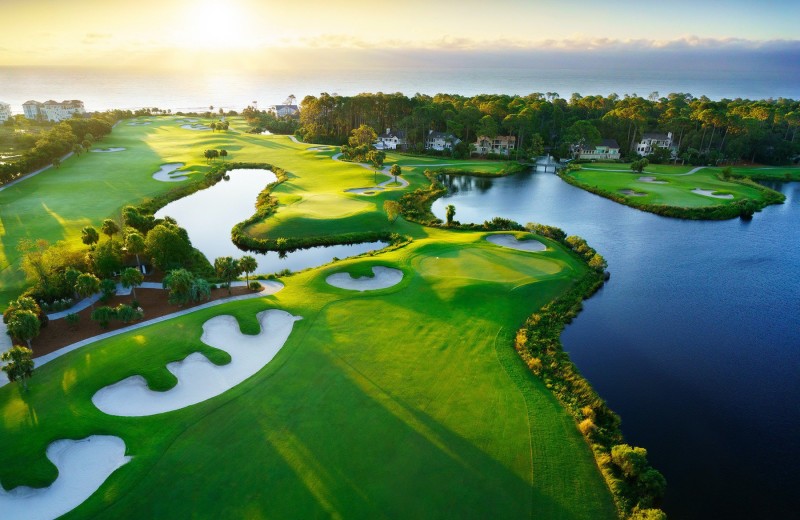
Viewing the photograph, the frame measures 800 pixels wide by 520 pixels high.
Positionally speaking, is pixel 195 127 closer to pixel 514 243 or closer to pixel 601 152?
pixel 601 152

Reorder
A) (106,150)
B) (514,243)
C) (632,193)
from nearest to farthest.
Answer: (514,243)
(632,193)
(106,150)

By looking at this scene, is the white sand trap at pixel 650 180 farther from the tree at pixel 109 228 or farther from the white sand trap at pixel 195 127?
the white sand trap at pixel 195 127

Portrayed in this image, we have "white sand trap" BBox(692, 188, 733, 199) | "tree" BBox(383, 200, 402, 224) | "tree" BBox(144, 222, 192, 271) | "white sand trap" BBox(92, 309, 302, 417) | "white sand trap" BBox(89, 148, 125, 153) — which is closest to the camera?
"white sand trap" BBox(92, 309, 302, 417)

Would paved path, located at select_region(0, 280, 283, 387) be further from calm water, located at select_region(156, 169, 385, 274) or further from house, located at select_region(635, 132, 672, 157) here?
house, located at select_region(635, 132, 672, 157)

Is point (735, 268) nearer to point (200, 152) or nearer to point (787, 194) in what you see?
point (787, 194)

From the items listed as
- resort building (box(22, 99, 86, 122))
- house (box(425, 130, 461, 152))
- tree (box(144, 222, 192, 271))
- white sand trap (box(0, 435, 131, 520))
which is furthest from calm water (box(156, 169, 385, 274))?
resort building (box(22, 99, 86, 122))

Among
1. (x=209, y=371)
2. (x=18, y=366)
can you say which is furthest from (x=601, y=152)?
(x=18, y=366)
